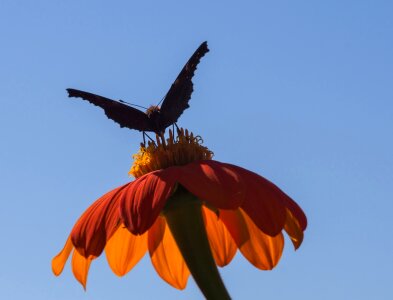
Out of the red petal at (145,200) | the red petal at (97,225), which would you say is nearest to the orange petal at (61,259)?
the red petal at (97,225)

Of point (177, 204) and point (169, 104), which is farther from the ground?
point (169, 104)

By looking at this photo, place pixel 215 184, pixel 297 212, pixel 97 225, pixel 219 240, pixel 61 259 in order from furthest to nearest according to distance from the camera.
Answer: pixel 219 240, pixel 61 259, pixel 297 212, pixel 97 225, pixel 215 184

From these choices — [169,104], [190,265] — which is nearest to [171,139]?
[169,104]

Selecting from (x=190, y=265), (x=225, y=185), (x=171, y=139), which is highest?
(x=171, y=139)

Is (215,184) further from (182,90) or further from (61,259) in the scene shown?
(61,259)

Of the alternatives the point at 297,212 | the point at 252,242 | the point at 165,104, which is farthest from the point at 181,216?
the point at 252,242

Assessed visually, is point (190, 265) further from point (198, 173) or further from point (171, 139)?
point (171, 139)

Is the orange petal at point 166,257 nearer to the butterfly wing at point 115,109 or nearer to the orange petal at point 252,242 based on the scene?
the orange petal at point 252,242
